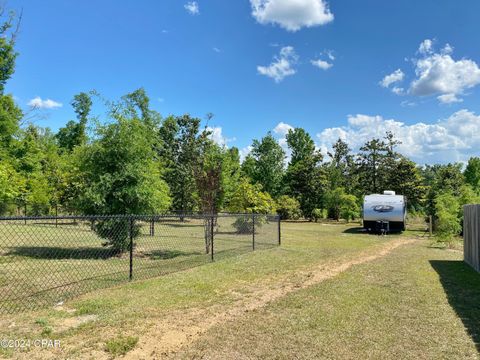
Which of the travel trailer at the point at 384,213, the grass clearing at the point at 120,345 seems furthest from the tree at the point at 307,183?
the grass clearing at the point at 120,345

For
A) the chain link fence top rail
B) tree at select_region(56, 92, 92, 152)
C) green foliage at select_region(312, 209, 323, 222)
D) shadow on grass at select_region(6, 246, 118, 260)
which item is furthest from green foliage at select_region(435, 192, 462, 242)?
tree at select_region(56, 92, 92, 152)

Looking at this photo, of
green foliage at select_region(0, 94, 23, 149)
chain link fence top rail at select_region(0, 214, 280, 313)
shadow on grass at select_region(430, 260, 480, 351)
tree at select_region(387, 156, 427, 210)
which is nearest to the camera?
shadow on grass at select_region(430, 260, 480, 351)

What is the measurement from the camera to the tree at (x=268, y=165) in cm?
4356

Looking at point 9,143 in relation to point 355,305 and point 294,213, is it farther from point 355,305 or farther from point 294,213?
point 294,213

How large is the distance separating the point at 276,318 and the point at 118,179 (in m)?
6.94

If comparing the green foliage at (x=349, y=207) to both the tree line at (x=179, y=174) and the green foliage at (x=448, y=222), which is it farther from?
the green foliage at (x=448, y=222)

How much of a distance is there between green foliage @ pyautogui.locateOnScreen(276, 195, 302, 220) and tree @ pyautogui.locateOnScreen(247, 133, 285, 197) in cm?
418

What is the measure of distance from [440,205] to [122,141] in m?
14.6

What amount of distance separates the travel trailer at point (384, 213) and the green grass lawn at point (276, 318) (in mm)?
14143

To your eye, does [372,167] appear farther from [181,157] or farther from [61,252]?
[61,252]

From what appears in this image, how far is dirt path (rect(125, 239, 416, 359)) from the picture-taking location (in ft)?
13.7

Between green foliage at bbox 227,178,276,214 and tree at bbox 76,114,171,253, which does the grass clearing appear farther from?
green foliage at bbox 227,178,276,214

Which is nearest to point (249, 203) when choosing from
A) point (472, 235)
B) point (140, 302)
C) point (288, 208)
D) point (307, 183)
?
point (472, 235)

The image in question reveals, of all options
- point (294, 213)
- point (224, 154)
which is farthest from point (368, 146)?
point (224, 154)
